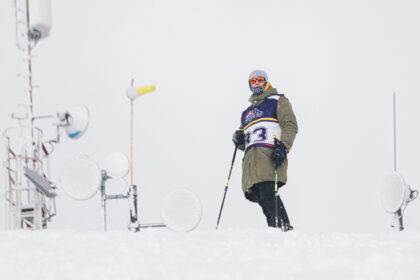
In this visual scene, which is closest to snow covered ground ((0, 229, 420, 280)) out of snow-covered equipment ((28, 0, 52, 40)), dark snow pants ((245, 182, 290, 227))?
dark snow pants ((245, 182, 290, 227))

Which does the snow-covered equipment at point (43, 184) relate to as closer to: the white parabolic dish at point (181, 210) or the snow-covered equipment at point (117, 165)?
the snow-covered equipment at point (117, 165)

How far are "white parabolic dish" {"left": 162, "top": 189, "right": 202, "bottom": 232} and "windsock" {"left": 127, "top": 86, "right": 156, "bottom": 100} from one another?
4.72ft

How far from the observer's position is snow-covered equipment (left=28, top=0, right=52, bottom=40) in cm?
718

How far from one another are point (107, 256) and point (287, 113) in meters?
2.96

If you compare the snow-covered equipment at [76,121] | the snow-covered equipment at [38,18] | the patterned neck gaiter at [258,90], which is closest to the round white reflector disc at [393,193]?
the patterned neck gaiter at [258,90]

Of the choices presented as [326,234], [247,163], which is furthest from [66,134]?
[326,234]

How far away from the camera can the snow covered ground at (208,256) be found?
10.0ft

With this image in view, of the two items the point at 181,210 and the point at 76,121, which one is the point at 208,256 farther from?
the point at 76,121

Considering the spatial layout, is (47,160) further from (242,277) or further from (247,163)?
(242,277)

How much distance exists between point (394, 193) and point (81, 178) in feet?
11.5

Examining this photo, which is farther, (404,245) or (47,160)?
(47,160)

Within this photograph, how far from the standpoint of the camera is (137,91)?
20.0ft

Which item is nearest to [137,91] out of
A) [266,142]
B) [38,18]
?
[266,142]

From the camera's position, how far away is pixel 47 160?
22.5 ft
